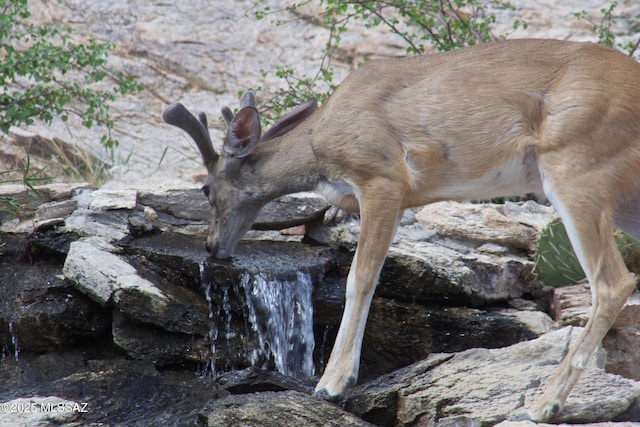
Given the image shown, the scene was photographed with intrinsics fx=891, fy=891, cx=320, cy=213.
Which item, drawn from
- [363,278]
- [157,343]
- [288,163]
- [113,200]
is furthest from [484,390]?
[113,200]

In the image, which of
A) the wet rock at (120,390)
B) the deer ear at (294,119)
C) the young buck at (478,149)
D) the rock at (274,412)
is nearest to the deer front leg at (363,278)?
the young buck at (478,149)

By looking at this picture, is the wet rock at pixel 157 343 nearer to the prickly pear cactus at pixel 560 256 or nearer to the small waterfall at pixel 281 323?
the small waterfall at pixel 281 323

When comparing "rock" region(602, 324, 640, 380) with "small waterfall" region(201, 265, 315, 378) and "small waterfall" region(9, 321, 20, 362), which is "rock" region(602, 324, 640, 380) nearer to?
"small waterfall" region(201, 265, 315, 378)

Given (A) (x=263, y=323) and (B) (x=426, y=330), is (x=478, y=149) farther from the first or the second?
(A) (x=263, y=323)

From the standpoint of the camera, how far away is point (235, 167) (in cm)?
707

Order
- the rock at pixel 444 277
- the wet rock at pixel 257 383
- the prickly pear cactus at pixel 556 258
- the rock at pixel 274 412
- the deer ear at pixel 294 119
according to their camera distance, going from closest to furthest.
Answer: the rock at pixel 274 412 → the wet rock at pixel 257 383 → the deer ear at pixel 294 119 → the rock at pixel 444 277 → the prickly pear cactus at pixel 556 258

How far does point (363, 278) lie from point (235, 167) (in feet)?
5.39

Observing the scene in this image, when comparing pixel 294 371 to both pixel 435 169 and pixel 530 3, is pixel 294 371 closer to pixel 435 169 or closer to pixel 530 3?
pixel 435 169

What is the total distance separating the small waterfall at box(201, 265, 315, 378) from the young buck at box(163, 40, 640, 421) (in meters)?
0.82

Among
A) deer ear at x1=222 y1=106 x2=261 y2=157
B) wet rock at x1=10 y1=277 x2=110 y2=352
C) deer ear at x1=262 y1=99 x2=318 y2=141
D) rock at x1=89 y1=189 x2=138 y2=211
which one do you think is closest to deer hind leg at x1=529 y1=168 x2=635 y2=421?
deer ear at x1=262 y1=99 x2=318 y2=141

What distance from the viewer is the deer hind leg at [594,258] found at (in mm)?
5078

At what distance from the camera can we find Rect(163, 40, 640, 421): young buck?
5176 millimetres

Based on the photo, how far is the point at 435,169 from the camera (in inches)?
238

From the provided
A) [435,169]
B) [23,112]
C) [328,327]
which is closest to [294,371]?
[328,327]
